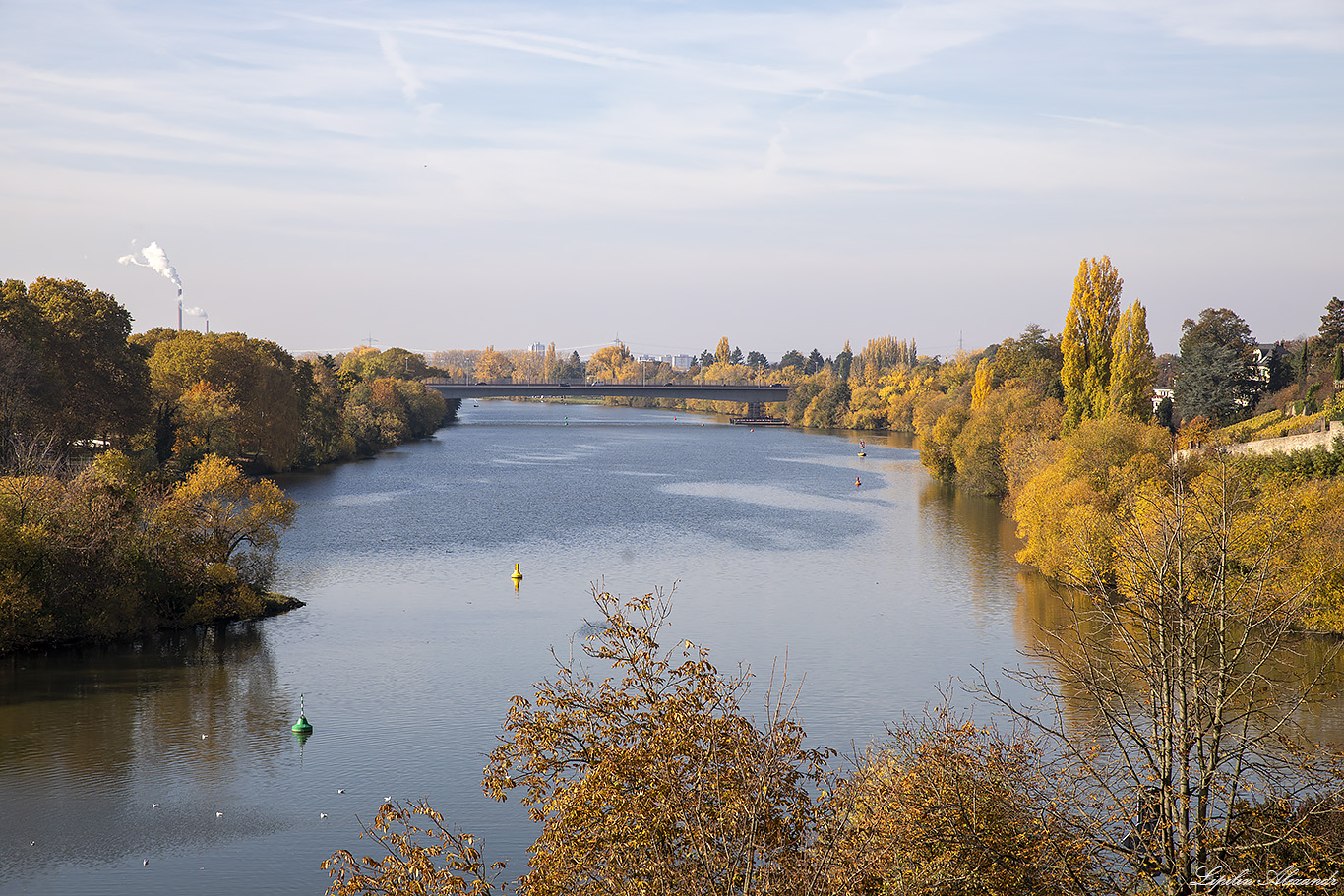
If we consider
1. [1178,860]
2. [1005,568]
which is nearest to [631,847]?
[1178,860]

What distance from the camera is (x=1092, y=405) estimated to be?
71312 mm

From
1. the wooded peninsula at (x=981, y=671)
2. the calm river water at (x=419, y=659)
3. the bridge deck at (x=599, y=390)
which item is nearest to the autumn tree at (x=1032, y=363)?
the wooded peninsula at (x=981, y=671)

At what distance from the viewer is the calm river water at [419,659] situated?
23.4m

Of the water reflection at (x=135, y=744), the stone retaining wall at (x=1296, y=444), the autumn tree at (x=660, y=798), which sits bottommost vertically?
the water reflection at (x=135, y=744)

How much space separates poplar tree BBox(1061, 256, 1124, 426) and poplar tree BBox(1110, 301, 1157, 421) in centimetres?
89

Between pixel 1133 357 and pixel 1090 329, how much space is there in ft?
12.1

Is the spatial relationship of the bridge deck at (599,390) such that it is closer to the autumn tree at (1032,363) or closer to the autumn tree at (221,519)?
the autumn tree at (1032,363)

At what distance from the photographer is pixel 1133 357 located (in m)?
71.7

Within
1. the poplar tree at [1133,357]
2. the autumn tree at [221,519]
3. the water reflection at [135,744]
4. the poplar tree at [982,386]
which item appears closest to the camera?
the water reflection at [135,744]

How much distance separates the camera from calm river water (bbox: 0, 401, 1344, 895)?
76.8 ft

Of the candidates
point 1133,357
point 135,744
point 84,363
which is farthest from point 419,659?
point 1133,357

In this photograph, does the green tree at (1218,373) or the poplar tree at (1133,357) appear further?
the green tree at (1218,373)

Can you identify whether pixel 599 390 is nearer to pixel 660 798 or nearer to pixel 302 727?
pixel 302 727

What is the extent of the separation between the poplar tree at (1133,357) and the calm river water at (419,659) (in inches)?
507
